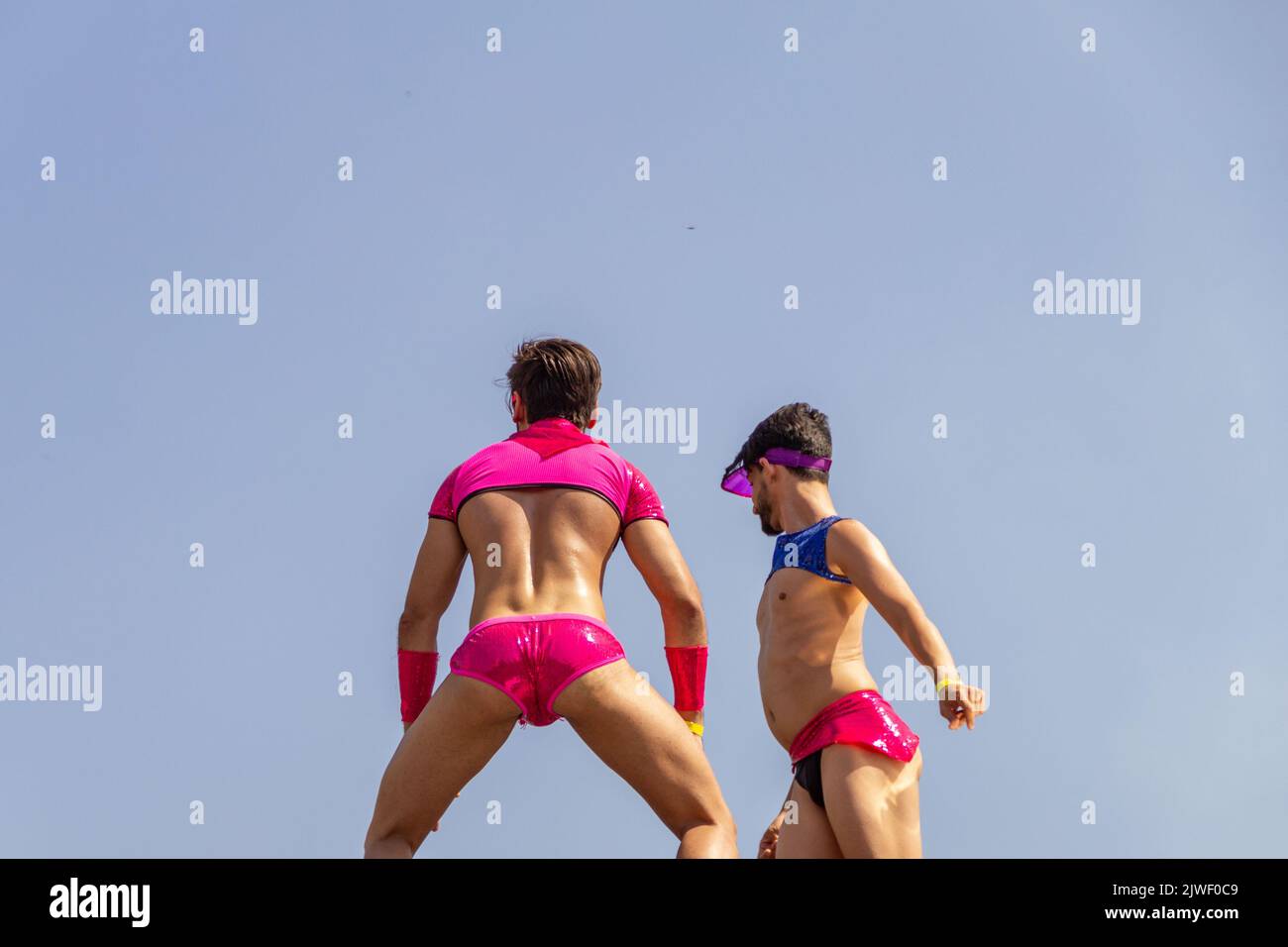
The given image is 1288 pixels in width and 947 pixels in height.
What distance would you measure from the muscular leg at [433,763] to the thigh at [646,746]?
0.99ft

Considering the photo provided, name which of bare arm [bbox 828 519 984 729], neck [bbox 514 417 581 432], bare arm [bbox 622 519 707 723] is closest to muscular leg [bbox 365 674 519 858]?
bare arm [bbox 622 519 707 723]

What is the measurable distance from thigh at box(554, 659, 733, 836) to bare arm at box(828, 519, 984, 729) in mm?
965

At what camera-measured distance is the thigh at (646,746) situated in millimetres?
5320

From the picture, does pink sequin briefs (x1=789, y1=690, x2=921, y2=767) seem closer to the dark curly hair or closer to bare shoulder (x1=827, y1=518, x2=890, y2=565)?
bare shoulder (x1=827, y1=518, x2=890, y2=565)

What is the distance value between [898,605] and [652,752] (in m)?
1.32

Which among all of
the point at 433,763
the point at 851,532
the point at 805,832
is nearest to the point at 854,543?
the point at 851,532

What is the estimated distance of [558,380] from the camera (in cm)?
624

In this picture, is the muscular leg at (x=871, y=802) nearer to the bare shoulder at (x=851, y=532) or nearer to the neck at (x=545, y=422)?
the bare shoulder at (x=851, y=532)

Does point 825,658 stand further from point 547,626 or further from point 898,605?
point 547,626

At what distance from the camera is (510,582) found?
222 inches

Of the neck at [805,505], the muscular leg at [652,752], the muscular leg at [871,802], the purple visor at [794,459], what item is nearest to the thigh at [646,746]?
the muscular leg at [652,752]

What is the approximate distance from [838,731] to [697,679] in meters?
0.81
